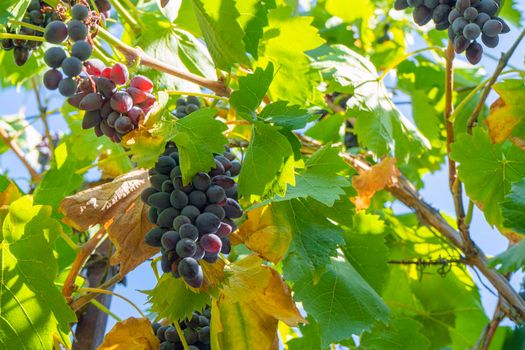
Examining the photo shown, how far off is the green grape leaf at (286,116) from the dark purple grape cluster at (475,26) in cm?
33

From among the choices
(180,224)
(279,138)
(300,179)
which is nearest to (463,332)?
(300,179)

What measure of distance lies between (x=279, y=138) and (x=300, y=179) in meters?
0.16

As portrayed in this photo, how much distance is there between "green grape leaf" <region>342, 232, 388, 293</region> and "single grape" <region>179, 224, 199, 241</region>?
670 millimetres

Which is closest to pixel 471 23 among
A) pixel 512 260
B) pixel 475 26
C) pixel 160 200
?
pixel 475 26

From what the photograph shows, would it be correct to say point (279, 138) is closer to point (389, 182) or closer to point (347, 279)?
point (347, 279)

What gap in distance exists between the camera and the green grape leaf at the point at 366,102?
6.04ft

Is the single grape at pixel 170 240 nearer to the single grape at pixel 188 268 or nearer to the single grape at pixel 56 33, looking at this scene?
the single grape at pixel 188 268

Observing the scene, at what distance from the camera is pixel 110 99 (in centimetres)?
120

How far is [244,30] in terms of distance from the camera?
1500 mm

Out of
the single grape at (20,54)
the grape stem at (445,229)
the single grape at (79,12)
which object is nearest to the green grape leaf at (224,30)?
the single grape at (79,12)

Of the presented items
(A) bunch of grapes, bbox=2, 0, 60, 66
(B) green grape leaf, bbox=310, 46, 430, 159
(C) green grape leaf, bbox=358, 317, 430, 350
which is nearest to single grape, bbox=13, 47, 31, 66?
(A) bunch of grapes, bbox=2, 0, 60, 66

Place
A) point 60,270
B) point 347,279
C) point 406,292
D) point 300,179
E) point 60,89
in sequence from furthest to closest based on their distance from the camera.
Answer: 1. point 406,292
2. point 60,270
3. point 347,279
4. point 300,179
5. point 60,89

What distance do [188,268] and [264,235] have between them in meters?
0.33

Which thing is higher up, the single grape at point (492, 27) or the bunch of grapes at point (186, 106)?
the single grape at point (492, 27)
